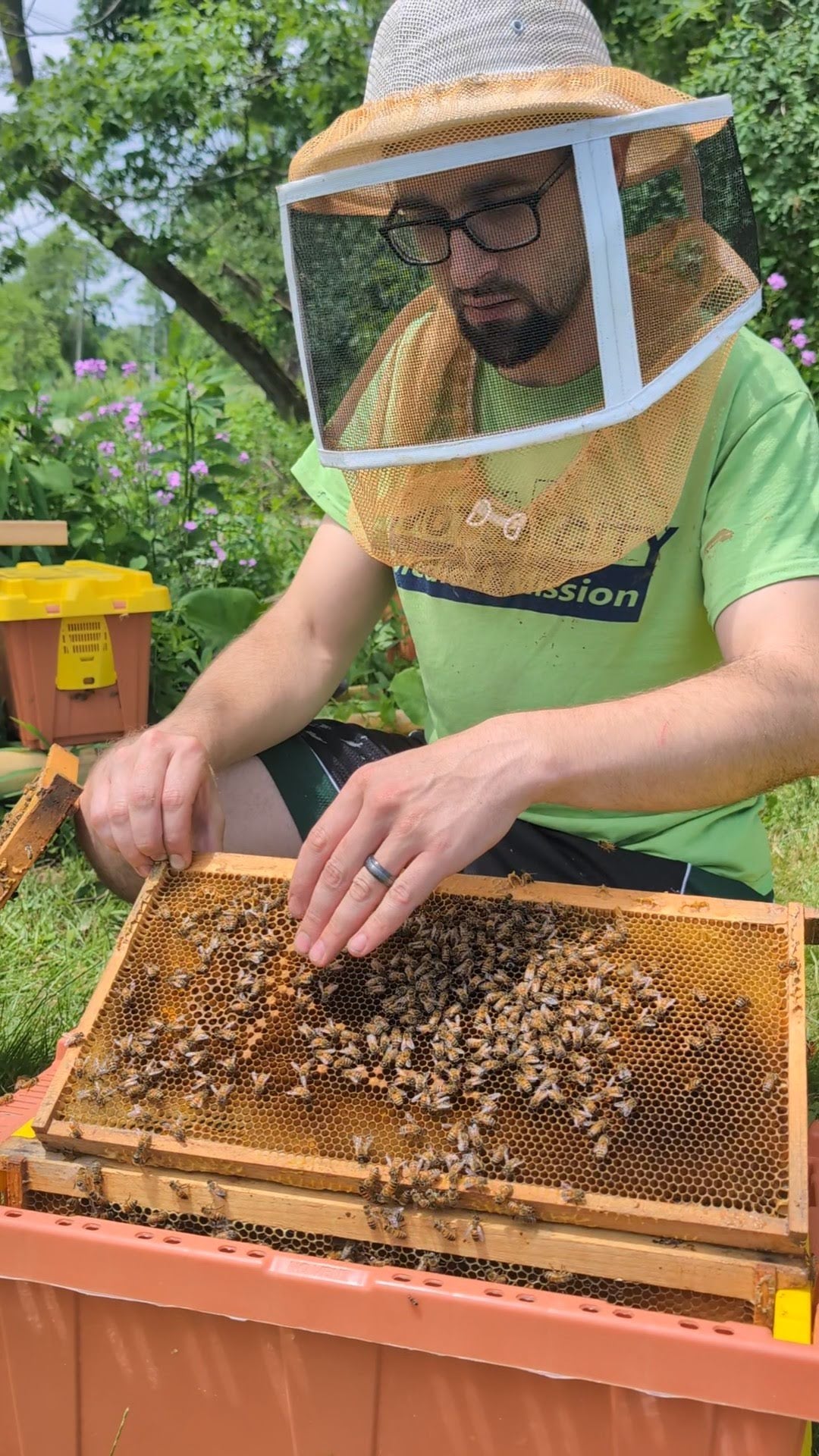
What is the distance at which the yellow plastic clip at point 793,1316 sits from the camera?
140cm

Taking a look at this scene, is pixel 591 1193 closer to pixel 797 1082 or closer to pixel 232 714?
pixel 797 1082

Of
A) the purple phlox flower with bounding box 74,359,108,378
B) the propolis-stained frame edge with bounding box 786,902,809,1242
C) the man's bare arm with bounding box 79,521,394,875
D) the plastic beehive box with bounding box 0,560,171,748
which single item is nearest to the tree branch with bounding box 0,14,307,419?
the purple phlox flower with bounding box 74,359,108,378

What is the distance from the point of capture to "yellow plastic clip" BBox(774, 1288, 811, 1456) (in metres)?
1.40

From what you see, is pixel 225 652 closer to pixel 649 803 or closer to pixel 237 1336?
pixel 649 803

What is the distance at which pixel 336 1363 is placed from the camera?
1.57 meters

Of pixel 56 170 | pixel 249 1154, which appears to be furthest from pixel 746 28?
pixel 249 1154

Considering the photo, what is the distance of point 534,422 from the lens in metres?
2.23

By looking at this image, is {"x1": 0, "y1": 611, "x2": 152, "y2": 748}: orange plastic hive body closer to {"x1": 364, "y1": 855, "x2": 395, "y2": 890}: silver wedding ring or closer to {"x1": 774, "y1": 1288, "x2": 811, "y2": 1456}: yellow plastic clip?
{"x1": 364, "y1": 855, "x2": 395, "y2": 890}: silver wedding ring

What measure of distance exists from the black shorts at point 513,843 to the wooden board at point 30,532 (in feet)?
6.98

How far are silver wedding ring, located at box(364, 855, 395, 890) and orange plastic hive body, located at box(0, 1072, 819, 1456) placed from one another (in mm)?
575

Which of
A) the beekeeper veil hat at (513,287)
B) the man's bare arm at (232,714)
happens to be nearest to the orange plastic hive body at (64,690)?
the man's bare arm at (232,714)

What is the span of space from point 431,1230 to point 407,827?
0.59 metres

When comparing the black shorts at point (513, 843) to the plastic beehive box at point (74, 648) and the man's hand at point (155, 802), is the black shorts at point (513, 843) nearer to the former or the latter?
the man's hand at point (155, 802)

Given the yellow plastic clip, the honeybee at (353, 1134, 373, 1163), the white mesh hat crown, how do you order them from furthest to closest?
the white mesh hat crown, the honeybee at (353, 1134, 373, 1163), the yellow plastic clip
